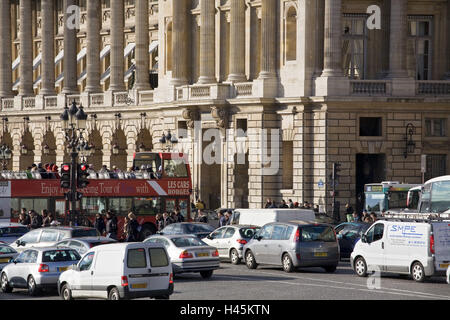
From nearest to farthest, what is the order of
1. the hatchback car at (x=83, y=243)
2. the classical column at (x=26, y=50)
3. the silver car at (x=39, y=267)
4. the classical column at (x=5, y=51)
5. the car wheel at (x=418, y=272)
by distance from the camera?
the silver car at (x=39, y=267) → the car wheel at (x=418, y=272) → the hatchback car at (x=83, y=243) → the classical column at (x=26, y=50) → the classical column at (x=5, y=51)

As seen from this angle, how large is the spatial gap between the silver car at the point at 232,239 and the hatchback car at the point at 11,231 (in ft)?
26.4

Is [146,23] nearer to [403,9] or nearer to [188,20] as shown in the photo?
[188,20]

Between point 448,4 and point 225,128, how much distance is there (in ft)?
48.2

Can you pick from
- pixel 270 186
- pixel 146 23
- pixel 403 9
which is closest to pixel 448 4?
pixel 403 9

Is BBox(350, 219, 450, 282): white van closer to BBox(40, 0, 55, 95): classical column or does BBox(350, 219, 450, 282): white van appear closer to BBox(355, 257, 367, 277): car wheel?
BBox(355, 257, 367, 277): car wheel

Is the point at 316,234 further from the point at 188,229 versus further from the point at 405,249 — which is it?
the point at 188,229

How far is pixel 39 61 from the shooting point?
105 m

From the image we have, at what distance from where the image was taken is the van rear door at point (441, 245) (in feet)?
127

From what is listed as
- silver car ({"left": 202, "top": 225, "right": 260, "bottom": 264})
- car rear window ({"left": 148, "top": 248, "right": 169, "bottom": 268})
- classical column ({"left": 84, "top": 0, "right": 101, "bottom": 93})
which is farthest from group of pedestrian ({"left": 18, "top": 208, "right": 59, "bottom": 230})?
classical column ({"left": 84, "top": 0, "right": 101, "bottom": 93})

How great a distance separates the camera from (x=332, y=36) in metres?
68.8

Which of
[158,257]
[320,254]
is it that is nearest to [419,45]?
[320,254]

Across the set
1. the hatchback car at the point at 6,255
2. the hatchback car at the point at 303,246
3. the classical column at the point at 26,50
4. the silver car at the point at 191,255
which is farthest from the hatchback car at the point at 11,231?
the classical column at the point at 26,50

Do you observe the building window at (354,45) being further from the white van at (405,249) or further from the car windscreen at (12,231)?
the white van at (405,249)

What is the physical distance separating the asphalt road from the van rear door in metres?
0.66
